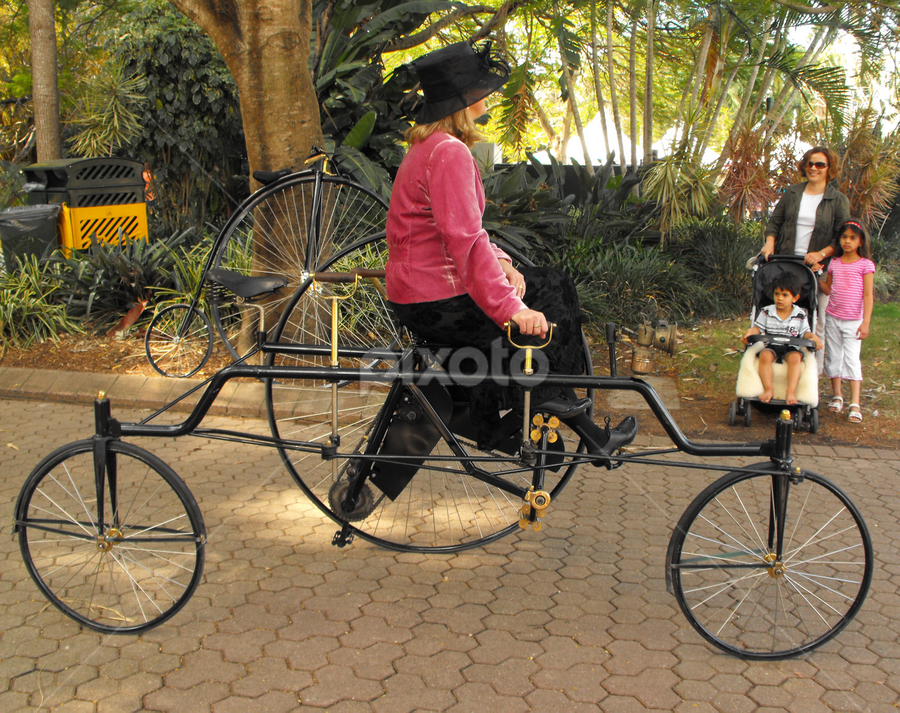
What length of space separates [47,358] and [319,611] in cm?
475

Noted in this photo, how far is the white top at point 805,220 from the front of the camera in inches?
241

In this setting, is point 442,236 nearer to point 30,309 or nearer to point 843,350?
point 843,350

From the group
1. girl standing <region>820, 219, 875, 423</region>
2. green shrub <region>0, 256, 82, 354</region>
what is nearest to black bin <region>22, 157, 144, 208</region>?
green shrub <region>0, 256, 82, 354</region>

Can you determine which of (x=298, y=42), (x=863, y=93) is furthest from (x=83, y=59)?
(x=863, y=93)

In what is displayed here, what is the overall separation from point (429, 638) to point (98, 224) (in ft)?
21.4

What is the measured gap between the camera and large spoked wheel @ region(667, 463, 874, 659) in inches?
114

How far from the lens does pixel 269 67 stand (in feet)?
18.8

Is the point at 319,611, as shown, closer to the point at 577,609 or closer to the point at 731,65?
the point at 577,609

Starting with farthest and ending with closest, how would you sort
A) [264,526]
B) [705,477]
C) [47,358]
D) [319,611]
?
[47,358]
[705,477]
[264,526]
[319,611]

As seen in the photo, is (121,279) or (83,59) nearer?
(121,279)

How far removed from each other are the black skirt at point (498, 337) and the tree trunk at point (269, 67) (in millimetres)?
3059

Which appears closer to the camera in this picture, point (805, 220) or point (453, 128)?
point (453, 128)

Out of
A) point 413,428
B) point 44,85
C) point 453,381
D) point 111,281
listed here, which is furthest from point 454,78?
point 44,85

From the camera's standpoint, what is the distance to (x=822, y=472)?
4891 millimetres
